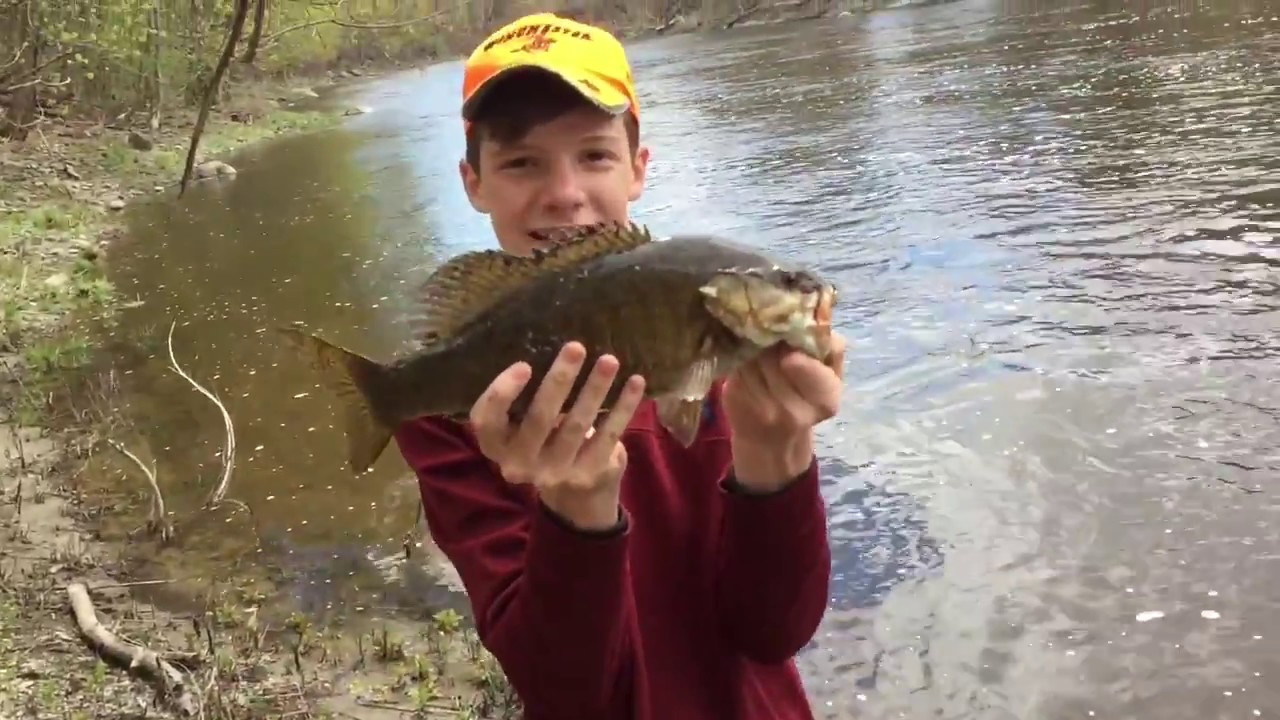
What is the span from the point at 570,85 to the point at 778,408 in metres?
0.85

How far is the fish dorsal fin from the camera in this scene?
1963 millimetres

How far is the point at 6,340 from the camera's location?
9742mm

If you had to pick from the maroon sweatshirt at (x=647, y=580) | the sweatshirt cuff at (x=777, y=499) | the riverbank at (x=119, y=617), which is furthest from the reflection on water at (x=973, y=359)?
the sweatshirt cuff at (x=777, y=499)

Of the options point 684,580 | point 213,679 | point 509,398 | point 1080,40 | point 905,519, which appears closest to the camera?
point 509,398

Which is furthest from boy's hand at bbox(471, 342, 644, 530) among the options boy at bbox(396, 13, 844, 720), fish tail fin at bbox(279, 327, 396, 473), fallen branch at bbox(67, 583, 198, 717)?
fallen branch at bbox(67, 583, 198, 717)

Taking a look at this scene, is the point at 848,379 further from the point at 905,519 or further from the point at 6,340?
the point at 6,340

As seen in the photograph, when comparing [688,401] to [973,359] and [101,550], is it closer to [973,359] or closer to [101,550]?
[101,550]

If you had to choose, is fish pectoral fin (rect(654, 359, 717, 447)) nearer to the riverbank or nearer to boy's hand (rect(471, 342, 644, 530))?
boy's hand (rect(471, 342, 644, 530))

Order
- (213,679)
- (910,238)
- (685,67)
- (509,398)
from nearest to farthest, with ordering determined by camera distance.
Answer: (509,398), (213,679), (910,238), (685,67)

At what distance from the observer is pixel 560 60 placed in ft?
7.78

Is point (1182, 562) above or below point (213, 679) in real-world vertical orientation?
below

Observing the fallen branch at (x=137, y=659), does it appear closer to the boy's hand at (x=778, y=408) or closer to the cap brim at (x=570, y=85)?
the cap brim at (x=570, y=85)

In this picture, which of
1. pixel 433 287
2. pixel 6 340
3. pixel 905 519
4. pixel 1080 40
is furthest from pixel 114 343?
pixel 1080 40

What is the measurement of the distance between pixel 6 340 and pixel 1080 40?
20978 millimetres
